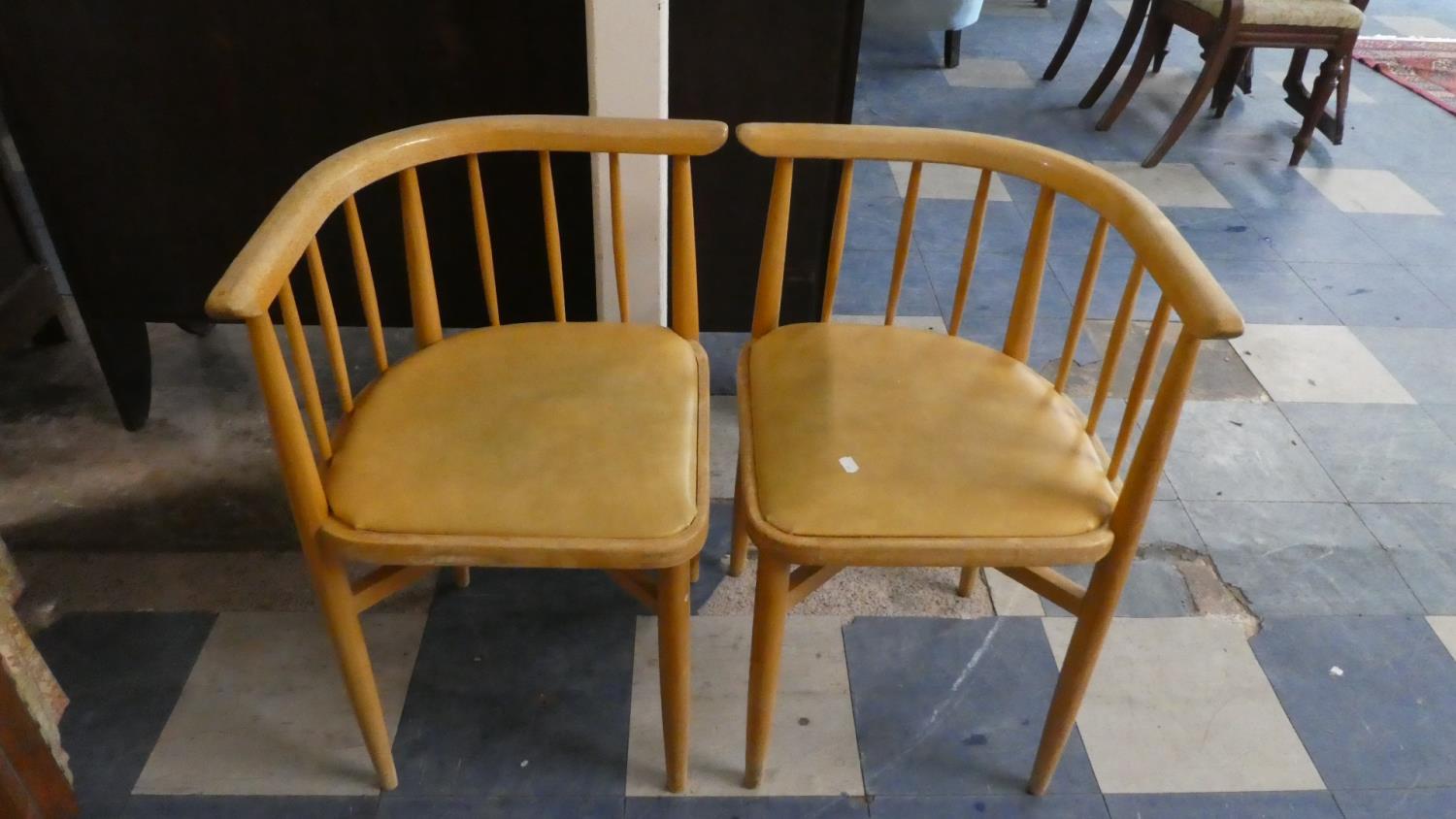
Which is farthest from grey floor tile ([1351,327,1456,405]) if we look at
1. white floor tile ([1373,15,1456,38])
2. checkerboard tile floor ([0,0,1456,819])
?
white floor tile ([1373,15,1456,38])

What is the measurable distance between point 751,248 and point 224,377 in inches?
42.6

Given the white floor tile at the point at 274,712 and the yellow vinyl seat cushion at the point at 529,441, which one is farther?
the white floor tile at the point at 274,712

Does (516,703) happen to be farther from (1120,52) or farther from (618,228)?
(1120,52)

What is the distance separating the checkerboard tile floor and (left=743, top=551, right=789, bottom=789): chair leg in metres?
0.10

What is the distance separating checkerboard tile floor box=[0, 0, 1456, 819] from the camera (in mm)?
1247

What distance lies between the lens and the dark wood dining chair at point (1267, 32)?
2.71 metres

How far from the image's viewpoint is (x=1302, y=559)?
1.61m

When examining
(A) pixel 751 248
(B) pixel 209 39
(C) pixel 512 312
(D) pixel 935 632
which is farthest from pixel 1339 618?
(B) pixel 209 39

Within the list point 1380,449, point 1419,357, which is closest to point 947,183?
point 1419,357

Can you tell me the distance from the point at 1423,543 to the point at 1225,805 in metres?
0.73

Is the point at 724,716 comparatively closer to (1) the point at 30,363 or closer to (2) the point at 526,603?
(2) the point at 526,603

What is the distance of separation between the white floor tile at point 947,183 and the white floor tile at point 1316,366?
82cm

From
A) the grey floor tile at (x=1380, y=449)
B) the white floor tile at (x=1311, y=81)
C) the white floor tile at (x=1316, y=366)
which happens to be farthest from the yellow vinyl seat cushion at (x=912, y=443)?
the white floor tile at (x=1311, y=81)

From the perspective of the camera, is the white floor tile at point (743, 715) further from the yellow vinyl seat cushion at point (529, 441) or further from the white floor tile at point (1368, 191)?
the white floor tile at point (1368, 191)
